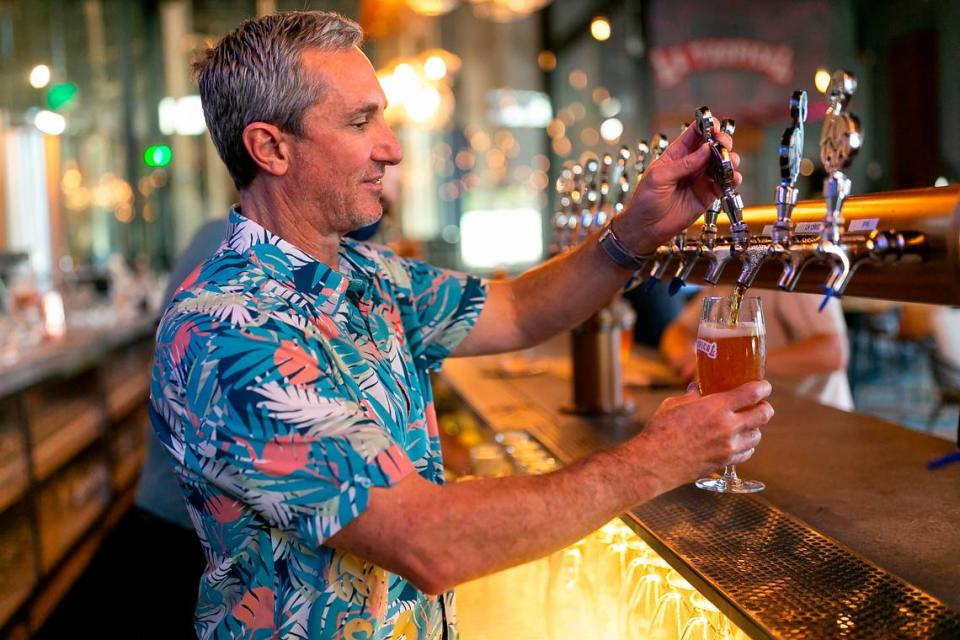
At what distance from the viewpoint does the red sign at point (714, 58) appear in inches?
386

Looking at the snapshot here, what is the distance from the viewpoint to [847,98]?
4.16 ft

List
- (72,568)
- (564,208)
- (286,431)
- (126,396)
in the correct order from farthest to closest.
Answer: (126,396) → (72,568) → (564,208) → (286,431)

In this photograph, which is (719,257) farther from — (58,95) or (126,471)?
(58,95)

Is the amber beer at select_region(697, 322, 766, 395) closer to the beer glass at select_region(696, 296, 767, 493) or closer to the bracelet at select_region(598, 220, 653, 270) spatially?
the beer glass at select_region(696, 296, 767, 493)

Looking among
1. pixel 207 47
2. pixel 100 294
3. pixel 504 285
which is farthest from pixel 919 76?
pixel 207 47

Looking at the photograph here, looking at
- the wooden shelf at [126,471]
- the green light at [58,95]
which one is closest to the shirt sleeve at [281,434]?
the wooden shelf at [126,471]

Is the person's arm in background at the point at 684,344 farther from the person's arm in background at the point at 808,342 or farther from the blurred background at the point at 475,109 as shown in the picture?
the blurred background at the point at 475,109

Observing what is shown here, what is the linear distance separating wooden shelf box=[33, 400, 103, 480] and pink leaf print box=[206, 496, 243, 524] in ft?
11.1

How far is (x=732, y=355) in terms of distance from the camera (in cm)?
138

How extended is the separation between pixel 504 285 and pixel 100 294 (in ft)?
21.1

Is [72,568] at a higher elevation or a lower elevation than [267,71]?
lower

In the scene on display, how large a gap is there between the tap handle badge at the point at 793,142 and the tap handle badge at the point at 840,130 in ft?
0.10

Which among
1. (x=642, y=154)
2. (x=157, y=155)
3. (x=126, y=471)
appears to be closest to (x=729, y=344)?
(x=642, y=154)

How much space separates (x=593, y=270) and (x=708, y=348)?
50cm
